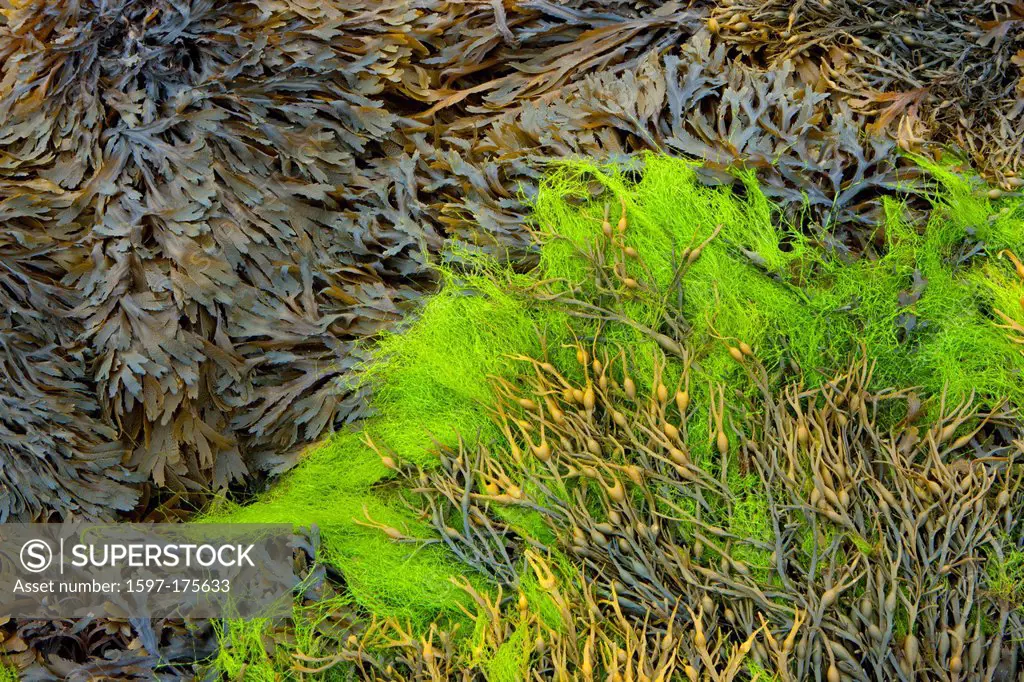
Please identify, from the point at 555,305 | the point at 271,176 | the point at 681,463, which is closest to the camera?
the point at 681,463

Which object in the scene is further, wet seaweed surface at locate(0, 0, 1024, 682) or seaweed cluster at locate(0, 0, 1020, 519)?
seaweed cluster at locate(0, 0, 1020, 519)

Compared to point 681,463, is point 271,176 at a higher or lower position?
higher

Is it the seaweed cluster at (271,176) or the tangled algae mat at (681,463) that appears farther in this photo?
the seaweed cluster at (271,176)

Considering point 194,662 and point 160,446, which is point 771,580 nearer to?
point 194,662

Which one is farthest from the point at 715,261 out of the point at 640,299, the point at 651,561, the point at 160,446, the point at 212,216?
the point at 160,446

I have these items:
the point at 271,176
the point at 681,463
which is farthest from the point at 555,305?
the point at 271,176

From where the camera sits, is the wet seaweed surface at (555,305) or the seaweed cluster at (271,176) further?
the seaweed cluster at (271,176)

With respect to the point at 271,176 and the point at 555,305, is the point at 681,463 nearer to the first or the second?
the point at 555,305

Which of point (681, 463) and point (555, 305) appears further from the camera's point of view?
point (555, 305)
